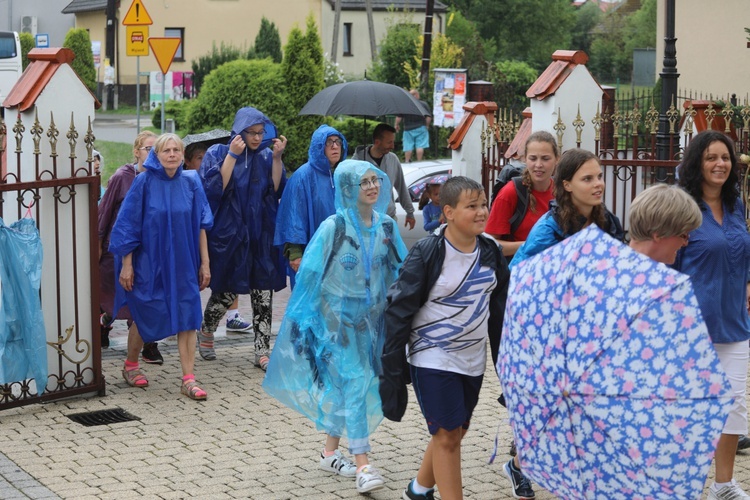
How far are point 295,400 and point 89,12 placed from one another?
54.4m

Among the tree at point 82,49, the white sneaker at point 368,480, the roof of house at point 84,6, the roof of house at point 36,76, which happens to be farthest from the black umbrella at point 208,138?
the roof of house at point 84,6

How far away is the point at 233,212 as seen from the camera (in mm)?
9078

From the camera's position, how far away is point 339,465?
6.38 m

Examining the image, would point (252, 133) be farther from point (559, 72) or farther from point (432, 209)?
point (559, 72)

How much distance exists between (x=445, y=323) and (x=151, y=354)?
4.50 m

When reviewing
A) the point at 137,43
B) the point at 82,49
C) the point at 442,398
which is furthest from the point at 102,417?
the point at 82,49

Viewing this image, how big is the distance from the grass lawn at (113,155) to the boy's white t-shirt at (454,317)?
2108 centimetres

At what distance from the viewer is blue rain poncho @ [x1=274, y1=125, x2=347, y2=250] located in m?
8.38

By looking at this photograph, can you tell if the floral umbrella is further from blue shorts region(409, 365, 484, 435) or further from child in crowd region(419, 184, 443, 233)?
child in crowd region(419, 184, 443, 233)

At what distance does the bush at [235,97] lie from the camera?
23.9 meters

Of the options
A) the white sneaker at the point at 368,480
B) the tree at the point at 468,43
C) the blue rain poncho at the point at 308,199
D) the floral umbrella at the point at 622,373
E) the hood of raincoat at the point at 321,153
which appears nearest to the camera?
the floral umbrella at the point at 622,373

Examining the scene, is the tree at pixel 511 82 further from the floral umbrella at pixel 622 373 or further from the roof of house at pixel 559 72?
the floral umbrella at pixel 622 373

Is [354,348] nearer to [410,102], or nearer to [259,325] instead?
[259,325]

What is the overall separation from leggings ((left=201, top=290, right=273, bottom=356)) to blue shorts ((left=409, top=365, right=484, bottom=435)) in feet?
12.9
